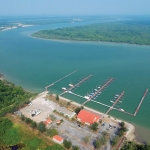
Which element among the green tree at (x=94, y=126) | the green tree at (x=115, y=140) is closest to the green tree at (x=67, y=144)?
the green tree at (x=94, y=126)

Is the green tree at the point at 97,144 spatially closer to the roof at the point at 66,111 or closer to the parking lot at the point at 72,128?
the parking lot at the point at 72,128

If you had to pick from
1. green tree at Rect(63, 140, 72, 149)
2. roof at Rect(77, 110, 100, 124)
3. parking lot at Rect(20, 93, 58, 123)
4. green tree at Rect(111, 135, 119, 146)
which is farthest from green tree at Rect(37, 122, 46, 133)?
green tree at Rect(111, 135, 119, 146)

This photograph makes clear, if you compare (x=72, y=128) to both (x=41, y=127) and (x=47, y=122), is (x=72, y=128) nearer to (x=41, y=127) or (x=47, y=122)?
(x=47, y=122)

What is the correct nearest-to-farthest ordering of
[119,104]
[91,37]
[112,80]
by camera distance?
[119,104]
[112,80]
[91,37]

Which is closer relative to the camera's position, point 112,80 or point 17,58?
point 112,80

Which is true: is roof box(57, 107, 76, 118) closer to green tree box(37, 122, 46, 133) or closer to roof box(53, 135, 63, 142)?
green tree box(37, 122, 46, 133)

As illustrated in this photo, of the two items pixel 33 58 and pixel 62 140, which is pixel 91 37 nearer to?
pixel 33 58

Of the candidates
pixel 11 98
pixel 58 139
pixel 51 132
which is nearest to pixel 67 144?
pixel 58 139

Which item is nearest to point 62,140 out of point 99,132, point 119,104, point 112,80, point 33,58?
point 99,132
